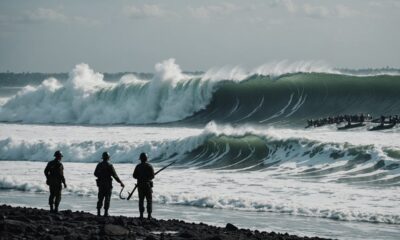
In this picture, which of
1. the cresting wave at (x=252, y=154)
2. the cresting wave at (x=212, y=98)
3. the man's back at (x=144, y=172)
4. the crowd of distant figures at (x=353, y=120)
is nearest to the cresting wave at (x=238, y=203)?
the cresting wave at (x=252, y=154)

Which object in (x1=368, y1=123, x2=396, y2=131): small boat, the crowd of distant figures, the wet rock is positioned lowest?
the wet rock

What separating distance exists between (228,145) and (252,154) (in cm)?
212

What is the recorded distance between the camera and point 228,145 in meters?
30.8

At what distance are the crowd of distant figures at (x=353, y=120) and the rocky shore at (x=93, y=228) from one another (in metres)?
19.7

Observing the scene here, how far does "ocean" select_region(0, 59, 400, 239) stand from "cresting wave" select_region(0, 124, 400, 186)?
54 millimetres

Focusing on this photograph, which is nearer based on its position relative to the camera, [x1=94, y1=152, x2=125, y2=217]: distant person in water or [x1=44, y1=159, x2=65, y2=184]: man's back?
[x1=94, y1=152, x2=125, y2=217]: distant person in water

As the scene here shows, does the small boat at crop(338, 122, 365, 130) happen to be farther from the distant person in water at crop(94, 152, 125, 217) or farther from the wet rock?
the wet rock

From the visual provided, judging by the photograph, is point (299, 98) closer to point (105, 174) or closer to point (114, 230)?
point (105, 174)

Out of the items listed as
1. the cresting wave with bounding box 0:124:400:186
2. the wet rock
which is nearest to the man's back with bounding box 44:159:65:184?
the wet rock

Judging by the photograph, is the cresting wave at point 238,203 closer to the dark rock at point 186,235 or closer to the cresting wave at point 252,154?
the cresting wave at point 252,154

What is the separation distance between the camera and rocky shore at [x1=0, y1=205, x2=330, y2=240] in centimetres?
1193

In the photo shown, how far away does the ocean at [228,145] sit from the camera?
18797mm

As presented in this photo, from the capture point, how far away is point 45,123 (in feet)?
165

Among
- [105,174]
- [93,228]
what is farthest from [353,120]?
[93,228]
